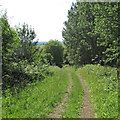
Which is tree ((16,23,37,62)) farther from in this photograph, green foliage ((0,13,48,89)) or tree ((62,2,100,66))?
tree ((62,2,100,66))

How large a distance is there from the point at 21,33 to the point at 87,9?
19486mm

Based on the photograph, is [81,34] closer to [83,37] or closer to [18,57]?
[83,37]

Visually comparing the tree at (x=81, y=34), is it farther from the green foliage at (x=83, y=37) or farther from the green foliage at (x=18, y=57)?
the green foliage at (x=18, y=57)

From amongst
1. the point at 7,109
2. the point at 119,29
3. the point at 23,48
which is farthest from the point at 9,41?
the point at 119,29

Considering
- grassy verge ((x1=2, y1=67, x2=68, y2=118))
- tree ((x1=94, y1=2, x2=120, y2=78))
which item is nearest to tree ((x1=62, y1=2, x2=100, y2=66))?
tree ((x1=94, y1=2, x2=120, y2=78))

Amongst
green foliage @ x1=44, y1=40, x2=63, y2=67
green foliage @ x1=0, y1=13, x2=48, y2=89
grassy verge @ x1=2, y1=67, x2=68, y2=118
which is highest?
green foliage @ x1=44, y1=40, x2=63, y2=67

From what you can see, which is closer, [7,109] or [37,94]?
[7,109]

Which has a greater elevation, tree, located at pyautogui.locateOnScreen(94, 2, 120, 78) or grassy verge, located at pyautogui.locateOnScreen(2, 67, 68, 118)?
tree, located at pyautogui.locateOnScreen(94, 2, 120, 78)

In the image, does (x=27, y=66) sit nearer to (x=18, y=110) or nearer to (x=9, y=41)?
(x=9, y=41)

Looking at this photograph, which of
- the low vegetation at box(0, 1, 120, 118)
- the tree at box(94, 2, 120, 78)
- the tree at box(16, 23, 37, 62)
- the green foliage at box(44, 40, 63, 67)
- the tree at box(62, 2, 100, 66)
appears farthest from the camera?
the green foliage at box(44, 40, 63, 67)

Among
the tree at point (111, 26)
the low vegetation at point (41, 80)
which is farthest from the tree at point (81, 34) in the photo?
the tree at point (111, 26)

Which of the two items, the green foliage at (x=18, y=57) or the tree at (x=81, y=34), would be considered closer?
the green foliage at (x=18, y=57)

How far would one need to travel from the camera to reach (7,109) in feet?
23.3

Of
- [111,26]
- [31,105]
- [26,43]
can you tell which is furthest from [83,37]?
[31,105]
